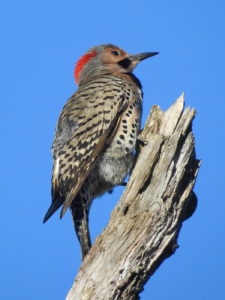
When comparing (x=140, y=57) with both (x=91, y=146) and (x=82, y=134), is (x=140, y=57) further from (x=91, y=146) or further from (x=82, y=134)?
(x=91, y=146)

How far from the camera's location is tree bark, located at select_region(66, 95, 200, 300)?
486 cm

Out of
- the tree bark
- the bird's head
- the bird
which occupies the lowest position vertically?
the tree bark

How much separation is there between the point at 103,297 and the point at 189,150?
1565mm

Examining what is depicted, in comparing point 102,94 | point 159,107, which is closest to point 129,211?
point 159,107

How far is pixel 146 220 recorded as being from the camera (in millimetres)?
5043

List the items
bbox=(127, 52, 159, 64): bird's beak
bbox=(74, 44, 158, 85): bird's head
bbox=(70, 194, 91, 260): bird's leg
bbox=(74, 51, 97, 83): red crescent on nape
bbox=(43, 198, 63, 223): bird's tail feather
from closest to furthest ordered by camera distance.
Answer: bbox=(70, 194, 91, 260): bird's leg → bbox=(43, 198, 63, 223): bird's tail feather → bbox=(74, 44, 158, 85): bird's head → bbox=(127, 52, 159, 64): bird's beak → bbox=(74, 51, 97, 83): red crescent on nape

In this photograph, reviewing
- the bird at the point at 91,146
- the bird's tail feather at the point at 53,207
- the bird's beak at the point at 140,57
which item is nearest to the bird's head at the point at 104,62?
the bird's beak at the point at 140,57

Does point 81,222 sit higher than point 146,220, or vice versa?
point 81,222

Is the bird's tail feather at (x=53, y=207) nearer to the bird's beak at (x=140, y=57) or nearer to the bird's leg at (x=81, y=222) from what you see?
the bird's leg at (x=81, y=222)

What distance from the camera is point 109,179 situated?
691 centimetres

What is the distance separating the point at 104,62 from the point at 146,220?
4190mm

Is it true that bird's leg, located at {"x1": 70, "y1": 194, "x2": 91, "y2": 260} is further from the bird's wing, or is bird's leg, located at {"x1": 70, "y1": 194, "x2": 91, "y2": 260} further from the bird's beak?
the bird's beak

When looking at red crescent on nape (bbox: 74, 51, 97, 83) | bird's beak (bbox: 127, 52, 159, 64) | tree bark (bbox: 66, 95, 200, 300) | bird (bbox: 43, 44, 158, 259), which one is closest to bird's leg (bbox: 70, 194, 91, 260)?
bird (bbox: 43, 44, 158, 259)

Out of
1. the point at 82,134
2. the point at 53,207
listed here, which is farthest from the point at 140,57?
the point at 53,207
